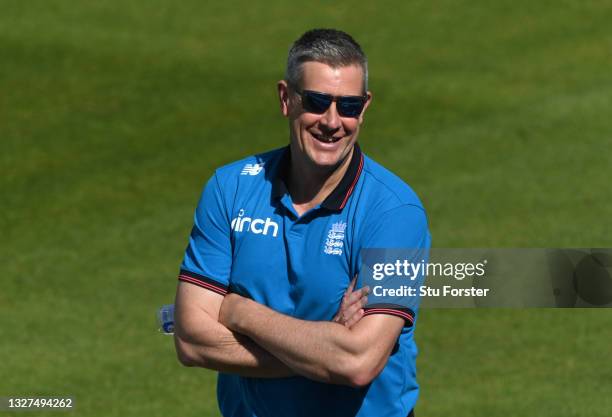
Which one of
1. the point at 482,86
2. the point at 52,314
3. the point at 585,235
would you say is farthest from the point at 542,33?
the point at 52,314

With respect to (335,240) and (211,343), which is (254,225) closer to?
(335,240)

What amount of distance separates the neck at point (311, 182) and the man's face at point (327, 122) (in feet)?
0.21

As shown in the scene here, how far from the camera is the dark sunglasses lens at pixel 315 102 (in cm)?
554

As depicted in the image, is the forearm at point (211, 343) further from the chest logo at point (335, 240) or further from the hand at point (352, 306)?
the chest logo at point (335, 240)

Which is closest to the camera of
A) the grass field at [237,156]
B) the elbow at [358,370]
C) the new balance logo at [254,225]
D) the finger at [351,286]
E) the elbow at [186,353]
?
the elbow at [358,370]

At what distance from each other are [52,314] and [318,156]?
8.45 meters

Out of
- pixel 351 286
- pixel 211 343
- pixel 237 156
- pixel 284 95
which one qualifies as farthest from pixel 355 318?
pixel 237 156

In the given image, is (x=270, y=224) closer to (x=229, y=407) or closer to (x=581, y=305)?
(x=229, y=407)

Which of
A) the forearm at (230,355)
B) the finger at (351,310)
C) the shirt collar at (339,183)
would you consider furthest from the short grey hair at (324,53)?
the forearm at (230,355)

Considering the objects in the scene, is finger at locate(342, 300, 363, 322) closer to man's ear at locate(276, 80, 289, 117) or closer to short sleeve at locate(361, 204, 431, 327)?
short sleeve at locate(361, 204, 431, 327)

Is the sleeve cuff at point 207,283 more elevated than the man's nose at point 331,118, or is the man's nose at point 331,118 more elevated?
the man's nose at point 331,118

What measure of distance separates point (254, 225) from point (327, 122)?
0.59 m

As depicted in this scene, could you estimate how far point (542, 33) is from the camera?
26203 mm

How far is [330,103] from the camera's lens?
218 inches
